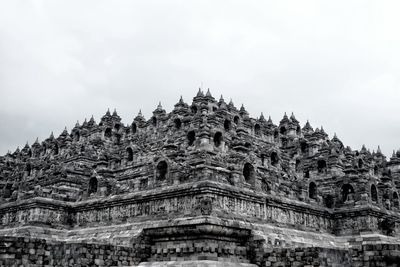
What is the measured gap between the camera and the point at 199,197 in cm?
2958

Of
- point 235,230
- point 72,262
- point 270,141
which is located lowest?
point 72,262

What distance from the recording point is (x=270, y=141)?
4506 cm

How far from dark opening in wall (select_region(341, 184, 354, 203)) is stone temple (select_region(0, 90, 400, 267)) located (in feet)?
0.38

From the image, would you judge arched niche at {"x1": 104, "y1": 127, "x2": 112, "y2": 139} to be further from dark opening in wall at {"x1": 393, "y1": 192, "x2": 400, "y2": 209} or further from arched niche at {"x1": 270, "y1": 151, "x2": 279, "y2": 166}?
dark opening in wall at {"x1": 393, "y1": 192, "x2": 400, "y2": 209}

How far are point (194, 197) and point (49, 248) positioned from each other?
8637mm

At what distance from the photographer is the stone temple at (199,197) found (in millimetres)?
27484

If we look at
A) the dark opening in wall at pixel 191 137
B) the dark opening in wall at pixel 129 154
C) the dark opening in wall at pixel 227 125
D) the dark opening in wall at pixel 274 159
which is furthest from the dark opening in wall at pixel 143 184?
the dark opening in wall at pixel 274 159

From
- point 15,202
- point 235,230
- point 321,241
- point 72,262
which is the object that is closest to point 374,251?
point 235,230

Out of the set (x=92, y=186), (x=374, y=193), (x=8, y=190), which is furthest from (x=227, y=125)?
(x=8, y=190)

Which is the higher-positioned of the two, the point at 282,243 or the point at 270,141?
the point at 270,141

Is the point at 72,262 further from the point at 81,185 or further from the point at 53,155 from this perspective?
the point at 53,155

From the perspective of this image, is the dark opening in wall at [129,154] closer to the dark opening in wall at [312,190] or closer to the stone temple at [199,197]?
the stone temple at [199,197]

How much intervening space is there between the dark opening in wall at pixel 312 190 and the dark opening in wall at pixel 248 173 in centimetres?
807

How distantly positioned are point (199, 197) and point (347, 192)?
1605 cm
